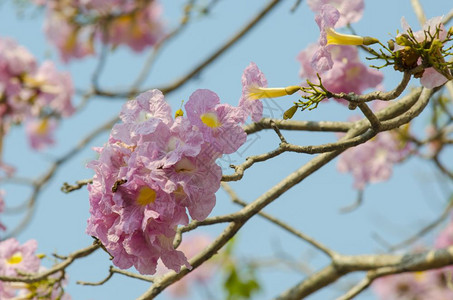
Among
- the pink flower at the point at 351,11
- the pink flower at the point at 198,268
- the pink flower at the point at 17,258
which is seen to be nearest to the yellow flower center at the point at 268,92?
the pink flower at the point at 351,11

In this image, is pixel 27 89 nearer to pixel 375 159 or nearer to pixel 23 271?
pixel 375 159

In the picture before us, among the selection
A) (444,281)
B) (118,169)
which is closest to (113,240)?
(118,169)

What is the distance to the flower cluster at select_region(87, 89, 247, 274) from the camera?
1301mm

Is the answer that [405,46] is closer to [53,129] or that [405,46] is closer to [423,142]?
[423,142]

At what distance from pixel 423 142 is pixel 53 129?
309cm

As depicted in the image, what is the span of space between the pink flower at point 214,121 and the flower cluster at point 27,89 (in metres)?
2.81

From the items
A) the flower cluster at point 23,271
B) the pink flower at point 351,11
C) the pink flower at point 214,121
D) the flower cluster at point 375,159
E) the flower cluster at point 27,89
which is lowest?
the pink flower at point 214,121

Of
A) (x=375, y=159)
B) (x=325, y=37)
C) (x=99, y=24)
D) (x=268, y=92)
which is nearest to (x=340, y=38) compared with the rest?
(x=325, y=37)

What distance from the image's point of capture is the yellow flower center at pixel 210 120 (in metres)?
1.36

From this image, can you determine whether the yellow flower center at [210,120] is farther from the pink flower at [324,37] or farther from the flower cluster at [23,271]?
the flower cluster at [23,271]

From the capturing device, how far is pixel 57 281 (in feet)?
6.23

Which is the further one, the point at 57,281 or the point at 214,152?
the point at 57,281

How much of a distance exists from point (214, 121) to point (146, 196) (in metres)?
0.21

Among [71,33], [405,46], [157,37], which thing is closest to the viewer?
[405,46]
